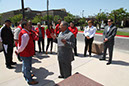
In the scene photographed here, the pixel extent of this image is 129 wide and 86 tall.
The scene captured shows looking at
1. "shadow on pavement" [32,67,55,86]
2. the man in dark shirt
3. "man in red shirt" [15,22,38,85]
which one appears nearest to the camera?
"man in red shirt" [15,22,38,85]

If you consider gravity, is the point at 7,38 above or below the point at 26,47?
above

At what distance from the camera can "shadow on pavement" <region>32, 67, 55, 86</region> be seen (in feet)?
9.34

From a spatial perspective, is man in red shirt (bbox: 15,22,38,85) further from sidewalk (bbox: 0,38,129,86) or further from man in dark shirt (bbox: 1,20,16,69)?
man in dark shirt (bbox: 1,20,16,69)

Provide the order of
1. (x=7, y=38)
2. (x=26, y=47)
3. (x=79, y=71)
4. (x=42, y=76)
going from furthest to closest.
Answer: (x=79, y=71) < (x=7, y=38) < (x=42, y=76) < (x=26, y=47)

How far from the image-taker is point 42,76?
10.6 ft

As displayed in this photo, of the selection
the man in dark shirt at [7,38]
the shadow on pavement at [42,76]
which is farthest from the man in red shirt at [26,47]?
the man in dark shirt at [7,38]

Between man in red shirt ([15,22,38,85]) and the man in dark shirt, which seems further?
the man in dark shirt

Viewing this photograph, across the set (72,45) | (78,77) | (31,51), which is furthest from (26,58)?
(78,77)

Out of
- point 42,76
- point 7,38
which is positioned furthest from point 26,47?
point 7,38

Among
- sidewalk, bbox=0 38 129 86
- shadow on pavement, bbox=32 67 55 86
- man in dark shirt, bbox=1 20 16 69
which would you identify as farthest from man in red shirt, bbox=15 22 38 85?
man in dark shirt, bbox=1 20 16 69

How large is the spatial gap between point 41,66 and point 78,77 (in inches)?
90.2

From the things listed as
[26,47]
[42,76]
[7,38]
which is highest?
[7,38]

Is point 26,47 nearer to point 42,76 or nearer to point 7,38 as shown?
point 42,76

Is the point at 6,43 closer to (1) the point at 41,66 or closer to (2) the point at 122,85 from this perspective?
(1) the point at 41,66
